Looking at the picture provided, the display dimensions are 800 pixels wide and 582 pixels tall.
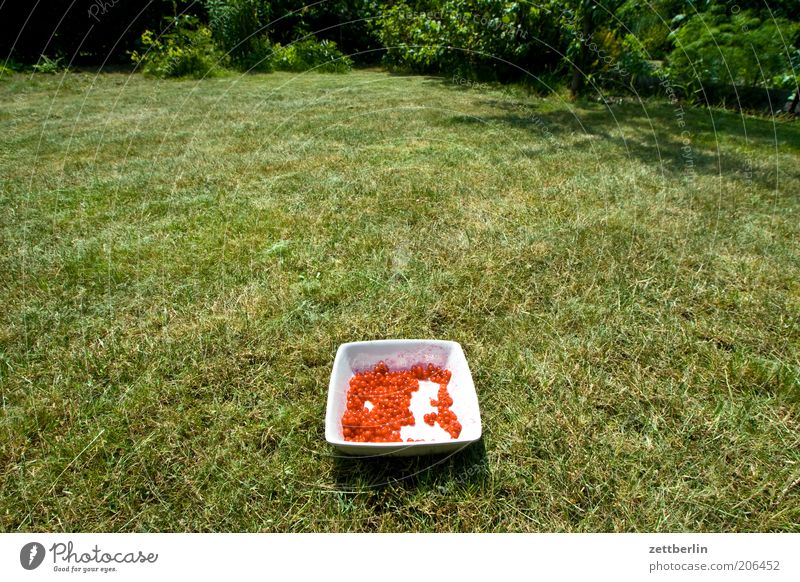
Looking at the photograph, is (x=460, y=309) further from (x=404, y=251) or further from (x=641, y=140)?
(x=641, y=140)

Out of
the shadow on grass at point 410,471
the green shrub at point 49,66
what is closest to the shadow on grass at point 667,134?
the shadow on grass at point 410,471

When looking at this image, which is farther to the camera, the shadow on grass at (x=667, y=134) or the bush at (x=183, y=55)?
the bush at (x=183, y=55)

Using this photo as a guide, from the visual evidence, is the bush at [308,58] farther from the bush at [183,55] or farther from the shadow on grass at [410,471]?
the shadow on grass at [410,471]

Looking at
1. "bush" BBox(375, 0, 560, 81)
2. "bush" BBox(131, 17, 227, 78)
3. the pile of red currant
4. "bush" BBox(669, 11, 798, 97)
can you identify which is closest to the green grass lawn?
the pile of red currant

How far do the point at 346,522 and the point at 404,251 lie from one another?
2.75 meters

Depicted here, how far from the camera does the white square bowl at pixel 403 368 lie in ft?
7.22

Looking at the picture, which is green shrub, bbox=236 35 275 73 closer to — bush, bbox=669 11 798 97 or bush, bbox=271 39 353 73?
Answer: bush, bbox=271 39 353 73

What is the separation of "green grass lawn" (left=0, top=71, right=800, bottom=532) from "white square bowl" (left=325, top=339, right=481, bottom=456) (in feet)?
0.60

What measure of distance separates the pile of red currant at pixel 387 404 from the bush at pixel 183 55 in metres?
15.1

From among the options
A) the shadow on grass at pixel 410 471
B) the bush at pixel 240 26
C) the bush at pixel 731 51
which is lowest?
the shadow on grass at pixel 410 471

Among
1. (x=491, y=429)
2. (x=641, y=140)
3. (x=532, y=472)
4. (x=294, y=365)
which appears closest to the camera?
(x=532, y=472)

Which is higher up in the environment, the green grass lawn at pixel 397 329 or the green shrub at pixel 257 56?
the green shrub at pixel 257 56

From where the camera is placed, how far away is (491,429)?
258cm

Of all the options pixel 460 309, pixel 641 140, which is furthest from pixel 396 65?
pixel 460 309
